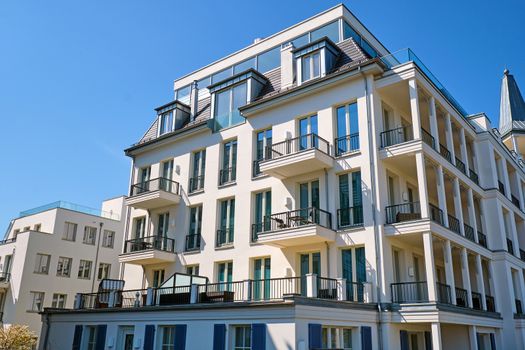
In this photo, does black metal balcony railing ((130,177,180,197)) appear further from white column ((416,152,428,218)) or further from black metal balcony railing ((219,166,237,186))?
white column ((416,152,428,218))

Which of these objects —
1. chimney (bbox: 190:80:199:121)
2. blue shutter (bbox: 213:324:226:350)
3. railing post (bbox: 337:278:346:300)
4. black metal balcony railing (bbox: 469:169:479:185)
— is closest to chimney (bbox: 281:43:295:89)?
chimney (bbox: 190:80:199:121)

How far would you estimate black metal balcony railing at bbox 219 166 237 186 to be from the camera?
22.8 metres

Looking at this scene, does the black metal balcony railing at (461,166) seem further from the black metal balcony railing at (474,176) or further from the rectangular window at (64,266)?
the rectangular window at (64,266)

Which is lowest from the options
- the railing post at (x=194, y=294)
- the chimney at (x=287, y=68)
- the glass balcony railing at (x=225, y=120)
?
the railing post at (x=194, y=294)

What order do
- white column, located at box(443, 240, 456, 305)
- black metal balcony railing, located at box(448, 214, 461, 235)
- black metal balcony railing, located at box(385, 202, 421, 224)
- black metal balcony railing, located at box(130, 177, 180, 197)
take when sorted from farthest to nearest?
black metal balcony railing, located at box(130, 177, 180, 197), black metal balcony railing, located at box(448, 214, 461, 235), black metal balcony railing, located at box(385, 202, 421, 224), white column, located at box(443, 240, 456, 305)

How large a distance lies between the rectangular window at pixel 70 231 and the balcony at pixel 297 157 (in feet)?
70.0

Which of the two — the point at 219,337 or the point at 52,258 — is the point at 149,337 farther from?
the point at 52,258

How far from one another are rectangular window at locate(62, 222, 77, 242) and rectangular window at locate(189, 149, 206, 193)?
1583 centimetres

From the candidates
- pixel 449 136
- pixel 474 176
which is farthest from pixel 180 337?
pixel 474 176

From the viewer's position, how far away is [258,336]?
13484 mm

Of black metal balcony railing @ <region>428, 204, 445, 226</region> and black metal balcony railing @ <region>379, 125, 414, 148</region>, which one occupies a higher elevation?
black metal balcony railing @ <region>379, 125, 414, 148</region>

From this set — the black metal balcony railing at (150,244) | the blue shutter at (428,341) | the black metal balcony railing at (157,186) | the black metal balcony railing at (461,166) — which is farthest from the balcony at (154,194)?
the black metal balcony railing at (461,166)

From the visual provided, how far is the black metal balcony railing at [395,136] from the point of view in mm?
18656

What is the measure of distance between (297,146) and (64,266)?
75.6 ft
